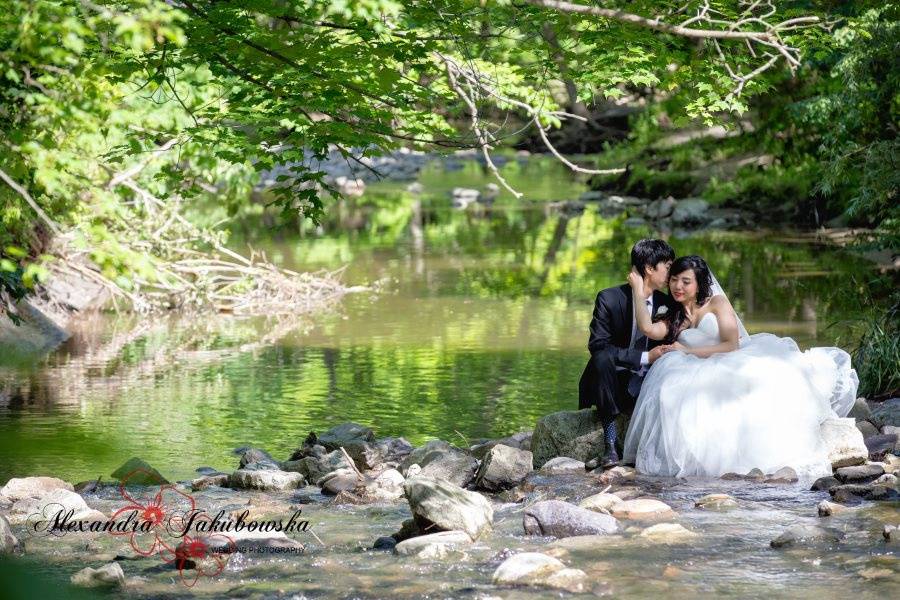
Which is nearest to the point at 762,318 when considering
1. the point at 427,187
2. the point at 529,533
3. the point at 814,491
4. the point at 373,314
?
the point at 373,314

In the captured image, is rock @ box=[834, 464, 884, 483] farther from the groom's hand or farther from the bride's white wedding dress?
the groom's hand

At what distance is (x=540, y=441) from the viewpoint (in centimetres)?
914

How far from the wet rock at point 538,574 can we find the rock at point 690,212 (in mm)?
24480

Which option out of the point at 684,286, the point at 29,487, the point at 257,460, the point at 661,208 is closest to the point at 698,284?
the point at 684,286

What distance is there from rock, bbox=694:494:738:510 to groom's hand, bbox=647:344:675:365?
1582 mm

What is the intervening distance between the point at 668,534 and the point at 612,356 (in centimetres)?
232

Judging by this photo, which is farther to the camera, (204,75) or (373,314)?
(373,314)

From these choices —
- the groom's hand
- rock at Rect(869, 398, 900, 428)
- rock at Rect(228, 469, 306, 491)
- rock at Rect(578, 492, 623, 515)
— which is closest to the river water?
rock at Rect(578, 492, 623, 515)

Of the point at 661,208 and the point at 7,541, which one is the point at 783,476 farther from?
the point at 661,208

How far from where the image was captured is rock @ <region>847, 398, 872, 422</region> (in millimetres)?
9522

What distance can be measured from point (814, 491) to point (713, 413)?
2.79 ft

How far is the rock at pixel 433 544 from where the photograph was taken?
6.36 metres

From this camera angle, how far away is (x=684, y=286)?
342 inches

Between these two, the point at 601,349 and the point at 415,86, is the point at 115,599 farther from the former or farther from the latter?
the point at 415,86
